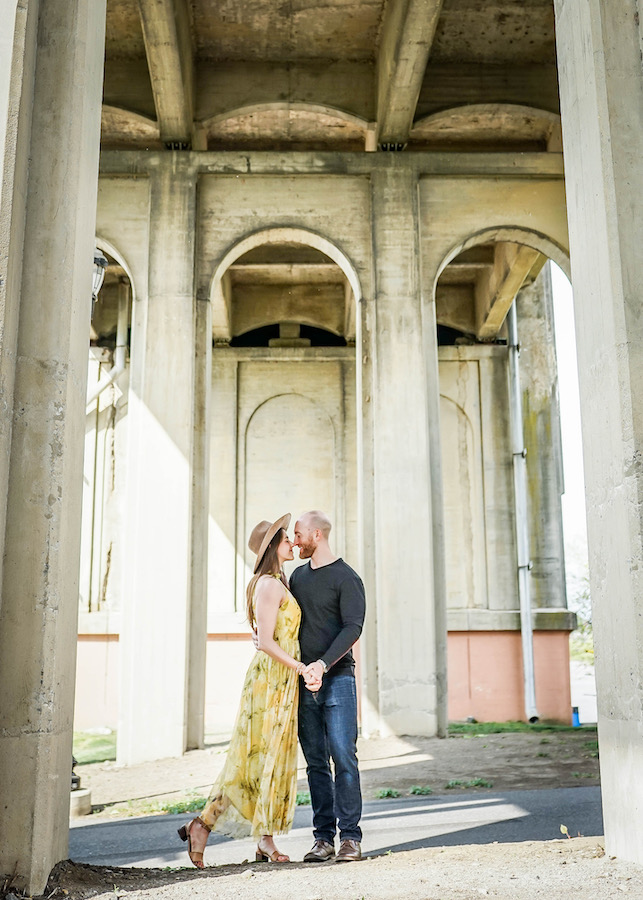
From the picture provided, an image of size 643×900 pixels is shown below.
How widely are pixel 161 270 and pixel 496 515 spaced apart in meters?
9.93

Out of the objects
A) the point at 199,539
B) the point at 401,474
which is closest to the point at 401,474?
the point at 401,474

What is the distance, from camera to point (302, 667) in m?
5.73

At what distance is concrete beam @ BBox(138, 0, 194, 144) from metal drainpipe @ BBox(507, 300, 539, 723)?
889cm

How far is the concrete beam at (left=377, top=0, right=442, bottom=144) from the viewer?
13109 millimetres

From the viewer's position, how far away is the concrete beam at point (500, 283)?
18.1 meters

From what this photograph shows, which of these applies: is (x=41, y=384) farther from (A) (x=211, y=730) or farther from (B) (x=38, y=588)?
(A) (x=211, y=730)

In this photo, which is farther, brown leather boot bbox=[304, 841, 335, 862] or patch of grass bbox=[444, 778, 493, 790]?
patch of grass bbox=[444, 778, 493, 790]

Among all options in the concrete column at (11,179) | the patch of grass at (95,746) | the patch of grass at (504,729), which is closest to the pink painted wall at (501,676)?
the patch of grass at (504,729)

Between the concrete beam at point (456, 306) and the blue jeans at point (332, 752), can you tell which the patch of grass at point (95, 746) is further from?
the concrete beam at point (456, 306)

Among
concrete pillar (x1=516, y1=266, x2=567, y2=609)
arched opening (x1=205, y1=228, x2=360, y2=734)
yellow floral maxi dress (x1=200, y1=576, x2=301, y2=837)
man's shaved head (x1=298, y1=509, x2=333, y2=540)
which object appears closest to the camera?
yellow floral maxi dress (x1=200, y1=576, x2=301, y2=837)

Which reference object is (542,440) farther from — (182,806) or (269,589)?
(269,589)

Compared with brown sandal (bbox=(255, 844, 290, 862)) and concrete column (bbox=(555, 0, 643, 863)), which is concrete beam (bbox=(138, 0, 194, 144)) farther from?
brown sandal (bbox=(255, 844, 290, 862))

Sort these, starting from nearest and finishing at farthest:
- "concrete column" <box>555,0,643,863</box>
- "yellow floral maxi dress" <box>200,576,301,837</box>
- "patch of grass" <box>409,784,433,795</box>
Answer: "concrete column" <box>555,0,643,863</box> < "yellow floral maxi dress" <box>200,576,301,837</box> < "patch of grass" <box>409,784,433,795</box>

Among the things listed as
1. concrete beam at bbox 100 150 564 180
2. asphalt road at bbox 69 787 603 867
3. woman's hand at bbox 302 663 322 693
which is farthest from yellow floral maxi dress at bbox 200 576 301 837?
concrete beam at bbox 100 150 564 180
